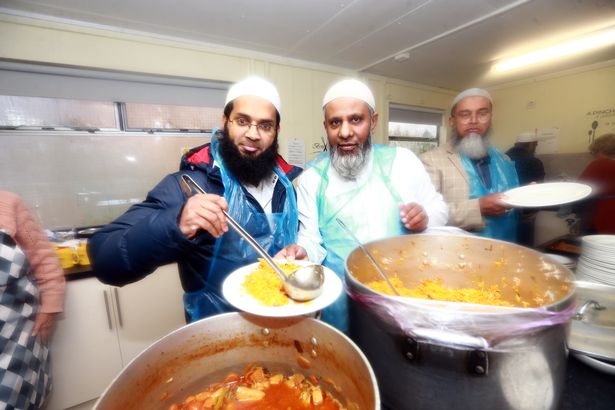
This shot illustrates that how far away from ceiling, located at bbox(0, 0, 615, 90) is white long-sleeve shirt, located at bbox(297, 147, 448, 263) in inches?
58.4

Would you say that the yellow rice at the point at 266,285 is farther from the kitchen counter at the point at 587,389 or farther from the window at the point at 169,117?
the window at the point at 169,117

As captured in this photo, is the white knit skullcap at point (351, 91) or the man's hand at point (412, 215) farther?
the white knit skullcap at point (351, 91)

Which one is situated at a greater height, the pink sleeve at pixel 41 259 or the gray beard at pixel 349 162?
the gray beard at pixel 349 162

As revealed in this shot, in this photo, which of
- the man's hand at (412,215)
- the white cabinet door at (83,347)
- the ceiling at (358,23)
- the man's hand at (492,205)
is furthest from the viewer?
the ceiling at (358,23)

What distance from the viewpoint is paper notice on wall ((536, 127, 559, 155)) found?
4.23 metres

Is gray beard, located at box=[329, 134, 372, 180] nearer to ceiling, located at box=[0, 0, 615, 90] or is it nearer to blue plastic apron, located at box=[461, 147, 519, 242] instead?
blue plastic apron, located at box=[461, 147, 519, 242]

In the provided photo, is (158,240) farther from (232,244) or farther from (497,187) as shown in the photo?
(497,187)

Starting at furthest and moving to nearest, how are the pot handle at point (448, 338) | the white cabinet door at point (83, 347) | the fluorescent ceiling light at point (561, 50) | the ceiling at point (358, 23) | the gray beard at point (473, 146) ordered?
1. the fluorescent ceiling light at point (561, 50)
2. the ceiling at point (358, 23)
3. the gray beard at point (473, 146)
4. the white cabinet door at point (83, 347)
5. the pot handle at point (448, 338)

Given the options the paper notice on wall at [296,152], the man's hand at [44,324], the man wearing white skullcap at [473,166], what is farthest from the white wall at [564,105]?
the man's hand at [44,324]

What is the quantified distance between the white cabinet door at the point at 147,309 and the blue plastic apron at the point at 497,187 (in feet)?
7.35

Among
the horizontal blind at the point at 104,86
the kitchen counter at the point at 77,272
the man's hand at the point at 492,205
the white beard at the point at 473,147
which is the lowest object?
the kitchen counter at the point at 77,272

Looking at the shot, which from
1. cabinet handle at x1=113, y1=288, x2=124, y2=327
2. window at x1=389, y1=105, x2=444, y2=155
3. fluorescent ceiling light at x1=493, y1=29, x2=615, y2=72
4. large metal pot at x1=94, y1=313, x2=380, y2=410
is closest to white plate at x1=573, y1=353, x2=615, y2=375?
large metal pot at x1=94, y1=313, x2=380, y2=410

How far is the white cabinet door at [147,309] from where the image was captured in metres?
1.82

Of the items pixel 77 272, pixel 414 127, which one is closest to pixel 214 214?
pixel 77 272
